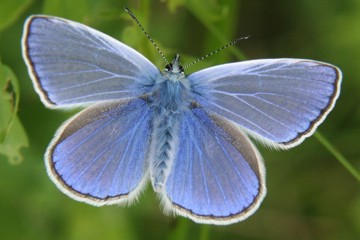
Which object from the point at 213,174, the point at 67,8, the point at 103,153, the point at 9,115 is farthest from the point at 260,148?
the point at 9,115

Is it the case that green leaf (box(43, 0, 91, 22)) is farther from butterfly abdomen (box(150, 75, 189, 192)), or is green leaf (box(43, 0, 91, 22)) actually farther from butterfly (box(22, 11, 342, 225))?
butterfly abdomen (box(150, 75, 189, 192))

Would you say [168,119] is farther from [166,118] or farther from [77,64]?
[77,64]

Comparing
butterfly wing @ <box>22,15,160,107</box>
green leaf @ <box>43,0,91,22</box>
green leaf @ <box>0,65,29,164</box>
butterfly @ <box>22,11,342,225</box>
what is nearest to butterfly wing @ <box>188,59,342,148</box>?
butterfly @ <box>22,11,342,225</box>

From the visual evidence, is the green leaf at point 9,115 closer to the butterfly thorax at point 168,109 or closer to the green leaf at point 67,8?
the green leaf at point 67,8

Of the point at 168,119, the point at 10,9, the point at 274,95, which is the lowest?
the point at 168,119

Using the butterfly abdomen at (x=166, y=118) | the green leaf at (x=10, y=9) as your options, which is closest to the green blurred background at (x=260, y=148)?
the green leaf at (x=10, y=9)

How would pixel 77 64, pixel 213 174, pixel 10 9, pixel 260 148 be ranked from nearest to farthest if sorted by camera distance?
pixel 77 64
pixel 213 174
pixel 10 9
pixel 260 148
